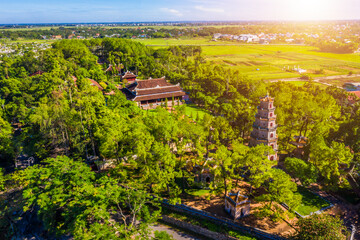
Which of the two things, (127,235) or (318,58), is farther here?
(318,58)

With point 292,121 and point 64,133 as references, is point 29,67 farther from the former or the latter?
point 292,121

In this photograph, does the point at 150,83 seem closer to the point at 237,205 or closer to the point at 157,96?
the point at 157,96

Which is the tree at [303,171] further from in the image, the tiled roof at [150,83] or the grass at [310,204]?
the tiled roof at [150,83]

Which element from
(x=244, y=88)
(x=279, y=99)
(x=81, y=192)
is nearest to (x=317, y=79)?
(x=244, y=88)

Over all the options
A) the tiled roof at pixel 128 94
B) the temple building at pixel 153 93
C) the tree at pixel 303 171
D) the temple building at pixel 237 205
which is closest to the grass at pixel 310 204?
the tree at pixel 303 171

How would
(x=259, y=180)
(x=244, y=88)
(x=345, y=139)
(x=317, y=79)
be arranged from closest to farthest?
(x=259, y=180)
(x=345, y=139)
(x=244, y=88)
(x=317, y=79)

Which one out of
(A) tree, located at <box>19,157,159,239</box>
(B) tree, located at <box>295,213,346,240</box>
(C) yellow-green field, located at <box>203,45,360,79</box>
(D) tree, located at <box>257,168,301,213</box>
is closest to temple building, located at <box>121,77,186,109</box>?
(A) tree, located at <box>19,157,159,239</box>

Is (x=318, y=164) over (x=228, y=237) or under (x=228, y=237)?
over

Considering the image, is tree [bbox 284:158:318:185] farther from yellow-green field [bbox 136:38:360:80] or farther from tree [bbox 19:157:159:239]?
yellow-green field [bbox 136:38:360:80]
